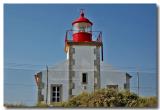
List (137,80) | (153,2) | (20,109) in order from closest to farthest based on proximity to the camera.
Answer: (153,2)
(20,109)
(137,80)

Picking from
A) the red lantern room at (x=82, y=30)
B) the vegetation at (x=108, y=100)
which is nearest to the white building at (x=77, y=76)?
the red lantern room at (x=82, y=30)

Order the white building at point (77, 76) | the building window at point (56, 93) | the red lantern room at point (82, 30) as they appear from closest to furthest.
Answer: the red lantern room at point (82, 30) → the building window at point (56, 93) → the white building at point (77, 76)

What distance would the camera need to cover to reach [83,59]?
10.9 m

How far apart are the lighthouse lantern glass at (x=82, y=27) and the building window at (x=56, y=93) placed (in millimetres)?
1108

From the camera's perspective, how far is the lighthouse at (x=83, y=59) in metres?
10.6

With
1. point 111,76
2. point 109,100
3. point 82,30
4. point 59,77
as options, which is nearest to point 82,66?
point 59,77

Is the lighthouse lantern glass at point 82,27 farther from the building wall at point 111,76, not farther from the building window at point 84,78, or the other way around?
the building window at point 84,78

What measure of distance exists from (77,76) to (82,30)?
1034 millimetres

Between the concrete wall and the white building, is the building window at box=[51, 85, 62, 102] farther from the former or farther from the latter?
the concrete wall

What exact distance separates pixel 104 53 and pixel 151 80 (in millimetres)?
1597

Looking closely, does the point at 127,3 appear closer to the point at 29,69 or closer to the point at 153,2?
the point at 153,2

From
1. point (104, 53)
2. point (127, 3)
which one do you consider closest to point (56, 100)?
point (104, 53)

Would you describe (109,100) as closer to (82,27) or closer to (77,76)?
(77,76)

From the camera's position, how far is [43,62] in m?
9.85
